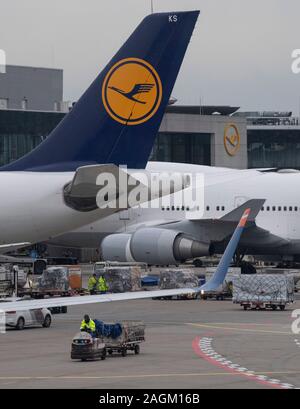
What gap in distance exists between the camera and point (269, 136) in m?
108

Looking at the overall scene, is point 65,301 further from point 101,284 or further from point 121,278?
point 121,278

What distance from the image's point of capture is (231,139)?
96125 millimetres

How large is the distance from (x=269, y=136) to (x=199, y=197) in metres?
42.3

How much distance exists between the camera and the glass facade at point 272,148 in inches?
4225

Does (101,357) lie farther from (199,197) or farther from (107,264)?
(199,197)

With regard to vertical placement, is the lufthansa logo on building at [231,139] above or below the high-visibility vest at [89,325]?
above

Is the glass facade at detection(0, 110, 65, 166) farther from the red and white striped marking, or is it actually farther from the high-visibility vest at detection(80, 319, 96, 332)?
the high-visibility vest at detection(80, 319, 96, 332)

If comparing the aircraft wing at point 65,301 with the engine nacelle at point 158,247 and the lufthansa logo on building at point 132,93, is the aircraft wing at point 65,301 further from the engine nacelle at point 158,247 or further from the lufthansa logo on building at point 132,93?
A: the engine nacelle at point 158,247

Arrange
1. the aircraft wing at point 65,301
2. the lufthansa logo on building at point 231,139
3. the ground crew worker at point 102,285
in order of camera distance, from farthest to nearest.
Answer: the lufthansa logo on building at point 231,139
the ground crew worker at point 102,285
the aircraft wing at point 65,301

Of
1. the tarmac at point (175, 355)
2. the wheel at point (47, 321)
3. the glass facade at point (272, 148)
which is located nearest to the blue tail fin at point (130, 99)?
the tarmac at point (175, 355)

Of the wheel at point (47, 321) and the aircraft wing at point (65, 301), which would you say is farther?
the wheel at point (47, 321)

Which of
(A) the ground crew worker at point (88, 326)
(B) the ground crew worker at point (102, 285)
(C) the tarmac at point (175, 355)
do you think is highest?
(A) the ground crew worker at point (88, 326)


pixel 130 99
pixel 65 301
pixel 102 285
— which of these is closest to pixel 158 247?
pixel 102 285
